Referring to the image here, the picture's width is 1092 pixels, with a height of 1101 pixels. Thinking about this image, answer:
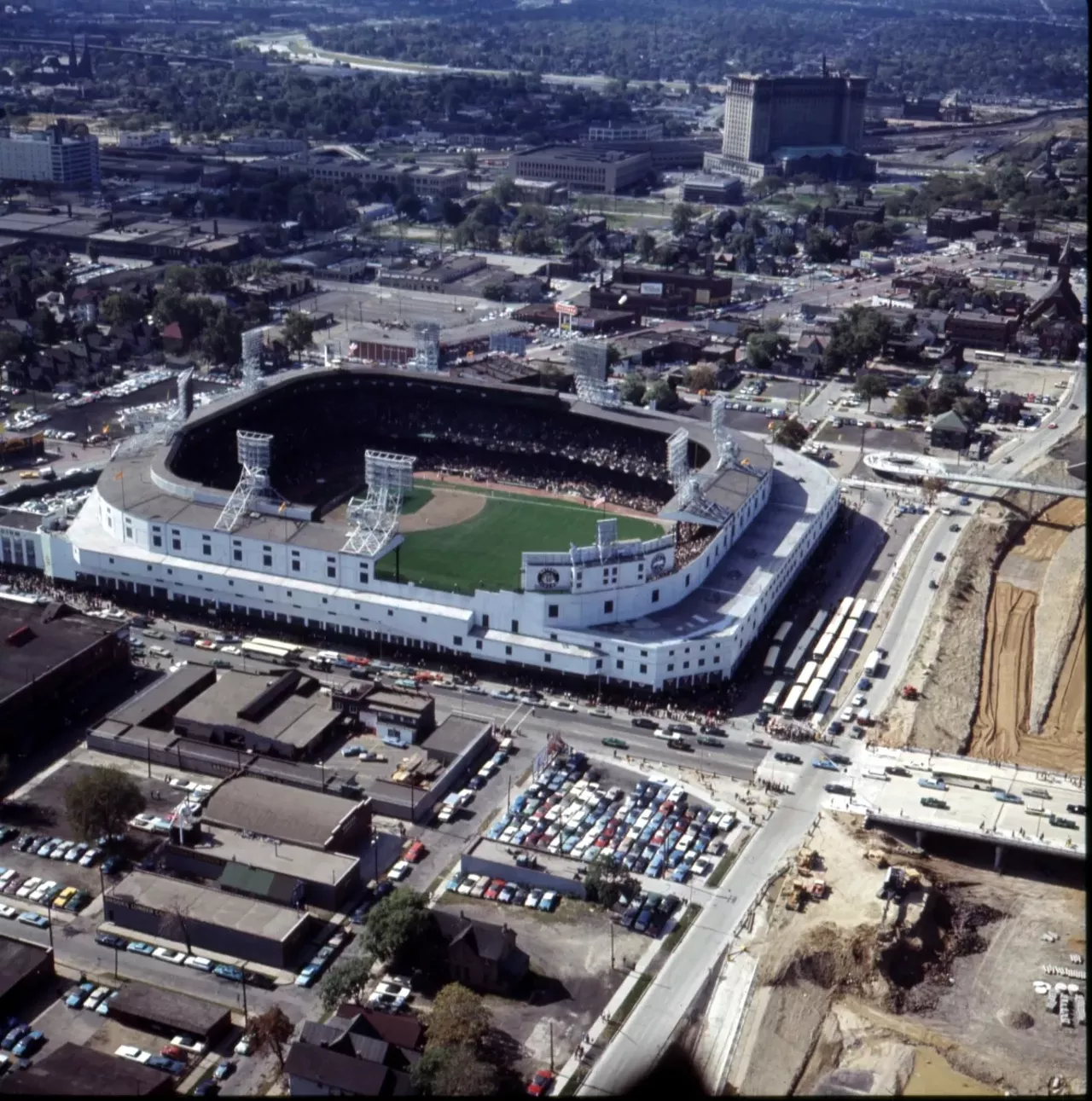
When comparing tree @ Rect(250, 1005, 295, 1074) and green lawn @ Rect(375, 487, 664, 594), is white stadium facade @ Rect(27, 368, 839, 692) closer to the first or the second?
green lawn @ Rect(375, 487, 664, 594)

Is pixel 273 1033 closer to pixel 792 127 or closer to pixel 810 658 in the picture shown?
pixel 810 658

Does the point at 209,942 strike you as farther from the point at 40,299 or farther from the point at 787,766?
the point at 40,299

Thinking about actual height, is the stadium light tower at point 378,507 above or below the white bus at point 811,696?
above

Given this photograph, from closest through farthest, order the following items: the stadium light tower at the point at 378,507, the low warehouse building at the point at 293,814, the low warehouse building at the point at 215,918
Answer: the low warehouse building at the point at 215,918 → the low warehouse building at the point at 293,814 → the stadium light tower at the point at 378,507

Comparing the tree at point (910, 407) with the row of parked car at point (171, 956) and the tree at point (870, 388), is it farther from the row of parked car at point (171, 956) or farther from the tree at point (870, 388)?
the row of parked car at point (171, 956)

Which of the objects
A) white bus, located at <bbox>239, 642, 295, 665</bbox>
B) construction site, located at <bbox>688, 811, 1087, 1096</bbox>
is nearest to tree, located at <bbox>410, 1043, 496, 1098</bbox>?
construction site, located at <bbox>688, 811, 1087, 1096</bbox>

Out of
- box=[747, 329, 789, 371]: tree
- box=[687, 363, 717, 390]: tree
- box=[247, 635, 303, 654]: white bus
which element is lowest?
box=[247, 635, 303, 654]: white bus

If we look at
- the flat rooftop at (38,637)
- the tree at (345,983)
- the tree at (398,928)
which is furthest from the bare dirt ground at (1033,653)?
the flat rooftop at (38,637)

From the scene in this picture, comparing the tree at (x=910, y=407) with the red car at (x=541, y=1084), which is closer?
the red car at (x=541, y=1084)
